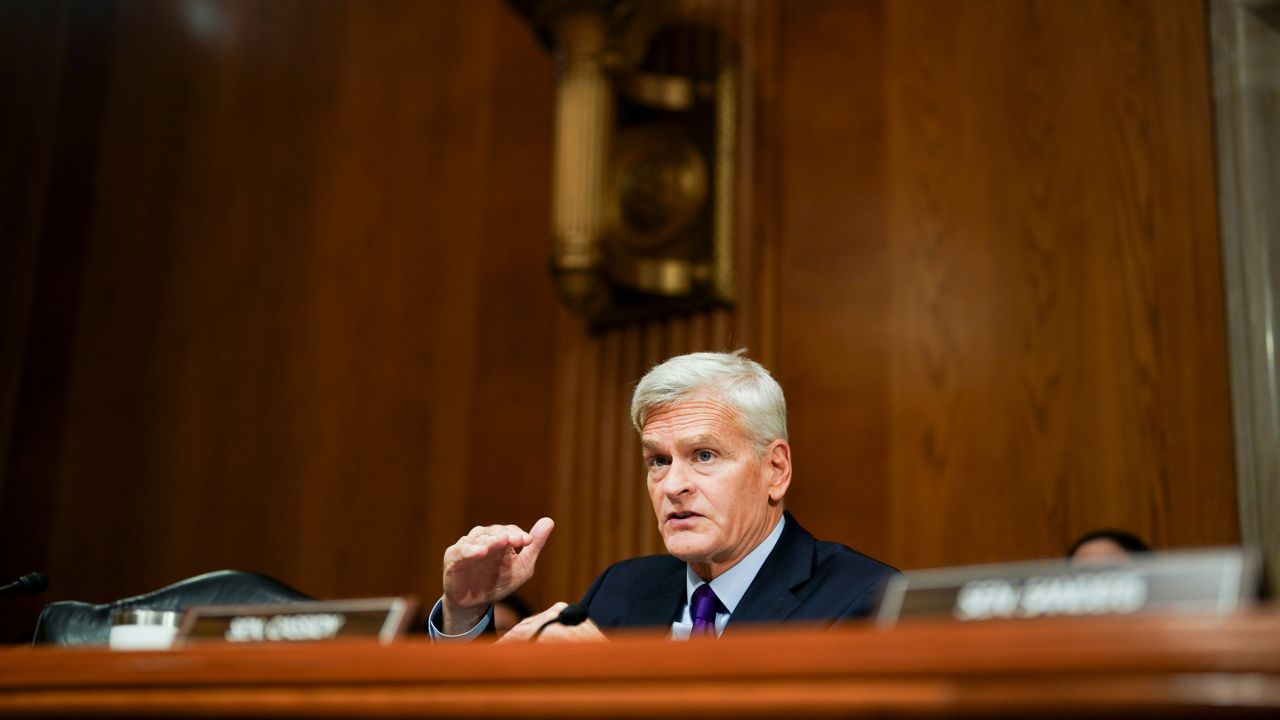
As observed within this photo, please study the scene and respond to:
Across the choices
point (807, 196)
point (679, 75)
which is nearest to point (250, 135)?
point (679, 75)

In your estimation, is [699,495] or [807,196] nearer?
[699,495]

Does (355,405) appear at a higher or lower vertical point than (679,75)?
lower

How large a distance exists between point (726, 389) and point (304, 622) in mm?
1122

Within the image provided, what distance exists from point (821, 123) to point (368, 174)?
1942 millimetres

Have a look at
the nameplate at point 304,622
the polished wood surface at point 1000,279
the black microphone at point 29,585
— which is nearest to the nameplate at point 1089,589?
the nameplate at point 304,622

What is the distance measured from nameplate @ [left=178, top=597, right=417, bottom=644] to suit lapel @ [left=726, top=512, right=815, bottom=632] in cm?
93

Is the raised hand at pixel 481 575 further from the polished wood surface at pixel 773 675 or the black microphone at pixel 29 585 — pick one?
the polished wood surface at pixel 773 675

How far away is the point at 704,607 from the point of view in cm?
246

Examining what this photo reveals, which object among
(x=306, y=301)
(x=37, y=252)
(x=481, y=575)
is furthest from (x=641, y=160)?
(x=37, y=252)

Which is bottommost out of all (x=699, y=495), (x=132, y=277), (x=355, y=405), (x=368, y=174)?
(x=699, y=495)

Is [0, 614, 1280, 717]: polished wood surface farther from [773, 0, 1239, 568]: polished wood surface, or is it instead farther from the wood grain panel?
the wood grain panel

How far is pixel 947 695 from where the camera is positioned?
3.60 feet

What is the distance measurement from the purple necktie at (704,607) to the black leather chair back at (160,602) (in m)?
0.72

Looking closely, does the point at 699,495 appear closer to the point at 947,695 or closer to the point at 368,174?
the point at 947,695
